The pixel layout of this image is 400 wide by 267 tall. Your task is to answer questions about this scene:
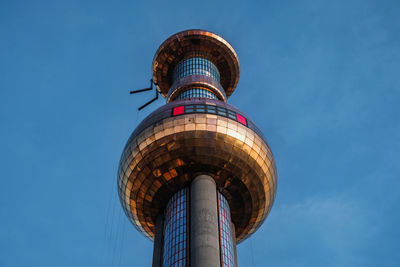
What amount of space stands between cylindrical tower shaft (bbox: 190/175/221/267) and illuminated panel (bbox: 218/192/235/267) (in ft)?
4.46

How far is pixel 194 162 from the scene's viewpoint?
39.7 meters

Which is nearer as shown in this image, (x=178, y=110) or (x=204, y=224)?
(x=204, y=224)

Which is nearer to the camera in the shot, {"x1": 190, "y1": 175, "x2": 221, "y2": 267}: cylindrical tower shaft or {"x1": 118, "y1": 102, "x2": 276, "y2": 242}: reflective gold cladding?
{"x1": 190, "y1": 175, "x2": 221, "y2": 267}: cylindrical tower shaft

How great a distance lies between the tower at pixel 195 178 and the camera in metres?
36.7

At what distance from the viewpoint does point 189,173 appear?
132ft

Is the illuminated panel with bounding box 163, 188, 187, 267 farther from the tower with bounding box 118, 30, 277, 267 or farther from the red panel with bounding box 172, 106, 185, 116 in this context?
the red panel with bounding box 172, 106, 185, 116

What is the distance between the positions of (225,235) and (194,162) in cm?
759

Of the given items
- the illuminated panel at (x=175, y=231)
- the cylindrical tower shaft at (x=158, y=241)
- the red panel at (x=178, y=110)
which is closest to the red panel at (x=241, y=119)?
the red panel at (x=178, y=110)

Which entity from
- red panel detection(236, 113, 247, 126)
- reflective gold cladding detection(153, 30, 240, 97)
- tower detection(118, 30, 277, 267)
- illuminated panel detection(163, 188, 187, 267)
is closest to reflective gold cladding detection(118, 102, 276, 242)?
tower detection(118, 30, 277, 267)

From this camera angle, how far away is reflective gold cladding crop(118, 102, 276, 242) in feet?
129

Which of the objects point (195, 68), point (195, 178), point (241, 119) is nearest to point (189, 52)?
point (195, 68)

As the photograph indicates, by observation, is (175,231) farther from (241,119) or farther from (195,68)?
(195,68)

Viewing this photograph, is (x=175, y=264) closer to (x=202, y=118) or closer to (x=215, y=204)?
(x=215, y=204)

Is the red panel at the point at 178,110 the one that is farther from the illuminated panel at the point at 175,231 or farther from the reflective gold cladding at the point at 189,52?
the reflective gold cladding at the point at 189,52
